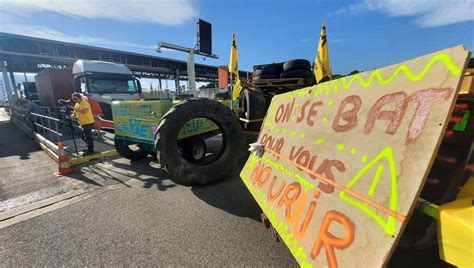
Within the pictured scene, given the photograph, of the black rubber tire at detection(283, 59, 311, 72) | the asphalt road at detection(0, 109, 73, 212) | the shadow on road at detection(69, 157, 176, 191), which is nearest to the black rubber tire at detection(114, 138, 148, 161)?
the shadow on road at detection(69, 157, 176, 191)

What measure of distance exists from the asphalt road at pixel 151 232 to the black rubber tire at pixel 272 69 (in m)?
3.95

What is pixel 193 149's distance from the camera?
4668 mm

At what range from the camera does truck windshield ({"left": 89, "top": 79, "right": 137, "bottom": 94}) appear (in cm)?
1015

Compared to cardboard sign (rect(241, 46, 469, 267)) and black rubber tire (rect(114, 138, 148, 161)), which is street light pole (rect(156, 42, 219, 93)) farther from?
cardboard sign (rect(241, 46, 469, 267))

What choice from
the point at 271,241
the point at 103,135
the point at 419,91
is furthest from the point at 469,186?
the point at 103,135

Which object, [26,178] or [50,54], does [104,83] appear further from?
[50,54]

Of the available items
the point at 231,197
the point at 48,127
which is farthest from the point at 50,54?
the point at 231,197

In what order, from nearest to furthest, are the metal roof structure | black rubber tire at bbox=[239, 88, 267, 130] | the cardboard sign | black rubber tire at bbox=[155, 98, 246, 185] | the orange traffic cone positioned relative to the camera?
the cardboard sign → black rubber tire at bbox=[155, 98, 246, 185] → the orange traffic cone → black rubber tire at bbox=[239, 88, 267, 130] → the metal roof structure

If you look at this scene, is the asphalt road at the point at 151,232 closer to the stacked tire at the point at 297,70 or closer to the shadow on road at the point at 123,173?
the shadow on road at the point at 123,173

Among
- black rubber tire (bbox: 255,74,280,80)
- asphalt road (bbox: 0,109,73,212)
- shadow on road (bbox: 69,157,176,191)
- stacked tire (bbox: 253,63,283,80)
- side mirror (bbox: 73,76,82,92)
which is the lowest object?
asphalt road (bbox: 0,109,73,212)

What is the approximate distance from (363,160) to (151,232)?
7.96ft

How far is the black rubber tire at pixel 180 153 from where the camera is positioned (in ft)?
11.8

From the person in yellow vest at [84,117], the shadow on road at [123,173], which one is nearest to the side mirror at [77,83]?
the person in yellow vest at [84,117]

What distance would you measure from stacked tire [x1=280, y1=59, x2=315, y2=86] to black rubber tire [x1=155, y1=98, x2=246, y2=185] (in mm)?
2915
